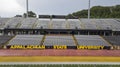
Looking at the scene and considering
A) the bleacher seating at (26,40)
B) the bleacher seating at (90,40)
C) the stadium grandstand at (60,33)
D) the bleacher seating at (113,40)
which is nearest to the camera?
the stadium grandstand at (60,33)

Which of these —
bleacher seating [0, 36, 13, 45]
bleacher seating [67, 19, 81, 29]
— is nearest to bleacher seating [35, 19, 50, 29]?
bleacher seating [67, 19, 81, 29]

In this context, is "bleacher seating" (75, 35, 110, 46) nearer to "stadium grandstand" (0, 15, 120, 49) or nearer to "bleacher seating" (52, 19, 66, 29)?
"stadium grandstand" (0, 15, 120, 49)

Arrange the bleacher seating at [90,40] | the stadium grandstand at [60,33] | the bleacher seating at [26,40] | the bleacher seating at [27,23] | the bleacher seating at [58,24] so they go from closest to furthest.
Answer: the stadium grandstand at [60,33]
the bleacher seating at [26,40]
the bleacher seating at [90,40]
the bleacher seating at [27,23]
the bleacher seating at [58,24]

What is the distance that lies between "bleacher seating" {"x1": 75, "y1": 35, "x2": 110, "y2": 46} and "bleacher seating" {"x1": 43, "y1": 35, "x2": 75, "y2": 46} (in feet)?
5.25

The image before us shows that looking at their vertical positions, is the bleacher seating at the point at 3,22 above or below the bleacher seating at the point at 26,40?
above

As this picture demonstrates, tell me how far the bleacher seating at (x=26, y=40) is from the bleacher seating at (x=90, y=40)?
26.0 ft

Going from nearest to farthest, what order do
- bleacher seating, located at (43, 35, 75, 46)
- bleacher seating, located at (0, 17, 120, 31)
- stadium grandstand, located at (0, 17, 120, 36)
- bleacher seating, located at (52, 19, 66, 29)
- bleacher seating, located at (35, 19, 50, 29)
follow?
bleacher seating, located at (43, 35, 75, 46)
stadium grandstand, located at (0, 17, 120, 36)
bleacher seating, located at (35, 19, 50, 29)
bleacher seating, located at (0, 17, 120, 31)
bleacher seating, located at (52, 19, 66, 29)

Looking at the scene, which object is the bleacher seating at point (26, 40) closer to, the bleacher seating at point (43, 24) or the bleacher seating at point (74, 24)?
the bleacher seating at point (43, 24)

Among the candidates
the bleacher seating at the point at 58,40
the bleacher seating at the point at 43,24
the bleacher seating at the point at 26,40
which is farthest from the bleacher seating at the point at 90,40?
the bleacher seating at the point at 26,40

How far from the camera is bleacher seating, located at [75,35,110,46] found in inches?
2227

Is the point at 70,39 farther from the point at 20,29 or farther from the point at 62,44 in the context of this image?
the point at 20,29

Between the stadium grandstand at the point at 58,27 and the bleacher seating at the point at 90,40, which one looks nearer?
the bleacher seating at the point at 90,40

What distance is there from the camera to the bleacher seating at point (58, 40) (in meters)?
56.1

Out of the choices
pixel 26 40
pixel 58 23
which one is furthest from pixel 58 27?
pixel 26 40
